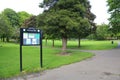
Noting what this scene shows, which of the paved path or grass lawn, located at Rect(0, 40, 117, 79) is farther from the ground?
grass lawn, located at Rect(0, 40, 117, 79)

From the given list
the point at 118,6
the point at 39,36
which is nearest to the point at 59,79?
the point at 39,36

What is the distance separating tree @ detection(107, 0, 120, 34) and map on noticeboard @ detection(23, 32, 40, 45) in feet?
77.2

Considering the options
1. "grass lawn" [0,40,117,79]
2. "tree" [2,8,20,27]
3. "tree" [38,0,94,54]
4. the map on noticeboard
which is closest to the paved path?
"grass lawn" [0,40,117,79]

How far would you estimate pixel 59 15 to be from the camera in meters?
18.9

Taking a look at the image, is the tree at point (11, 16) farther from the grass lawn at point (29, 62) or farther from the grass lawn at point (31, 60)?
the grass lawn at point (29, 62)

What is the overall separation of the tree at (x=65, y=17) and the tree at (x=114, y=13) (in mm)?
14203

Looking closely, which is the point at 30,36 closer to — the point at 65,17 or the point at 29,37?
the point at 29,37

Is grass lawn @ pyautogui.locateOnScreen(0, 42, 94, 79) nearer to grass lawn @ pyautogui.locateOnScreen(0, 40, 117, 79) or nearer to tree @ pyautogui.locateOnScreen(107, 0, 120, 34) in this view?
grass lawn @ pyautogui.locateOnScreen(0, 40, 117, 79)

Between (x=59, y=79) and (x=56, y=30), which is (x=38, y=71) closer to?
(x=59, y=79)

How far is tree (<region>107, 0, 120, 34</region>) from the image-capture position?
109 ft

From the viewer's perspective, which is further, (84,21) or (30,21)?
(30,21)

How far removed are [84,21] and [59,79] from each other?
12.1 m

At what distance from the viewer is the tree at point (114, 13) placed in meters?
33.1

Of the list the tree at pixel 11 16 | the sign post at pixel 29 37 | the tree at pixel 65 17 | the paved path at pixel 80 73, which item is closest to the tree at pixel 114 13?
the tree at pixel 65 17
